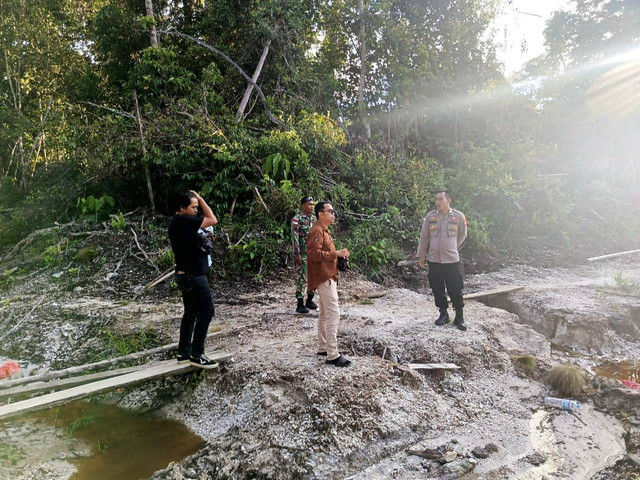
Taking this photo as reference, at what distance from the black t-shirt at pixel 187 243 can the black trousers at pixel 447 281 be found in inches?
120

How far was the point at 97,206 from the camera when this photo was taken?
29.6ft

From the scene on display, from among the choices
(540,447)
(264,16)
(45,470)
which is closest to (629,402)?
(540,447)

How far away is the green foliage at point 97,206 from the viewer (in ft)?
29.5

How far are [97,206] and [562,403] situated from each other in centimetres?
943

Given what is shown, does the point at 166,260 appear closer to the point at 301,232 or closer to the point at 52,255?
the point at 52,255

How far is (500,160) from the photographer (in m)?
13.1

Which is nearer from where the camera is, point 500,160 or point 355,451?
point 355,451

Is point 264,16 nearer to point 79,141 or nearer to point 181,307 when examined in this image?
point 79,141

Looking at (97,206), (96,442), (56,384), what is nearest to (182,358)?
(96,442)

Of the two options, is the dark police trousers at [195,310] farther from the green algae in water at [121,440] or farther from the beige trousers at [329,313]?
the beige trousers at [329,313]

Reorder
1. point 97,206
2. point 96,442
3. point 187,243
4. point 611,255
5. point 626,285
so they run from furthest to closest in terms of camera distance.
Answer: point 611,255 → point 97,206 → point 626,285 → point 187,243 → point 96,442

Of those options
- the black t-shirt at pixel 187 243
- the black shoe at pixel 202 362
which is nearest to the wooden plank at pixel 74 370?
the black shoe at pixel 202 362

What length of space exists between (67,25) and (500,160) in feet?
48.2

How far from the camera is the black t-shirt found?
3.58 meters
